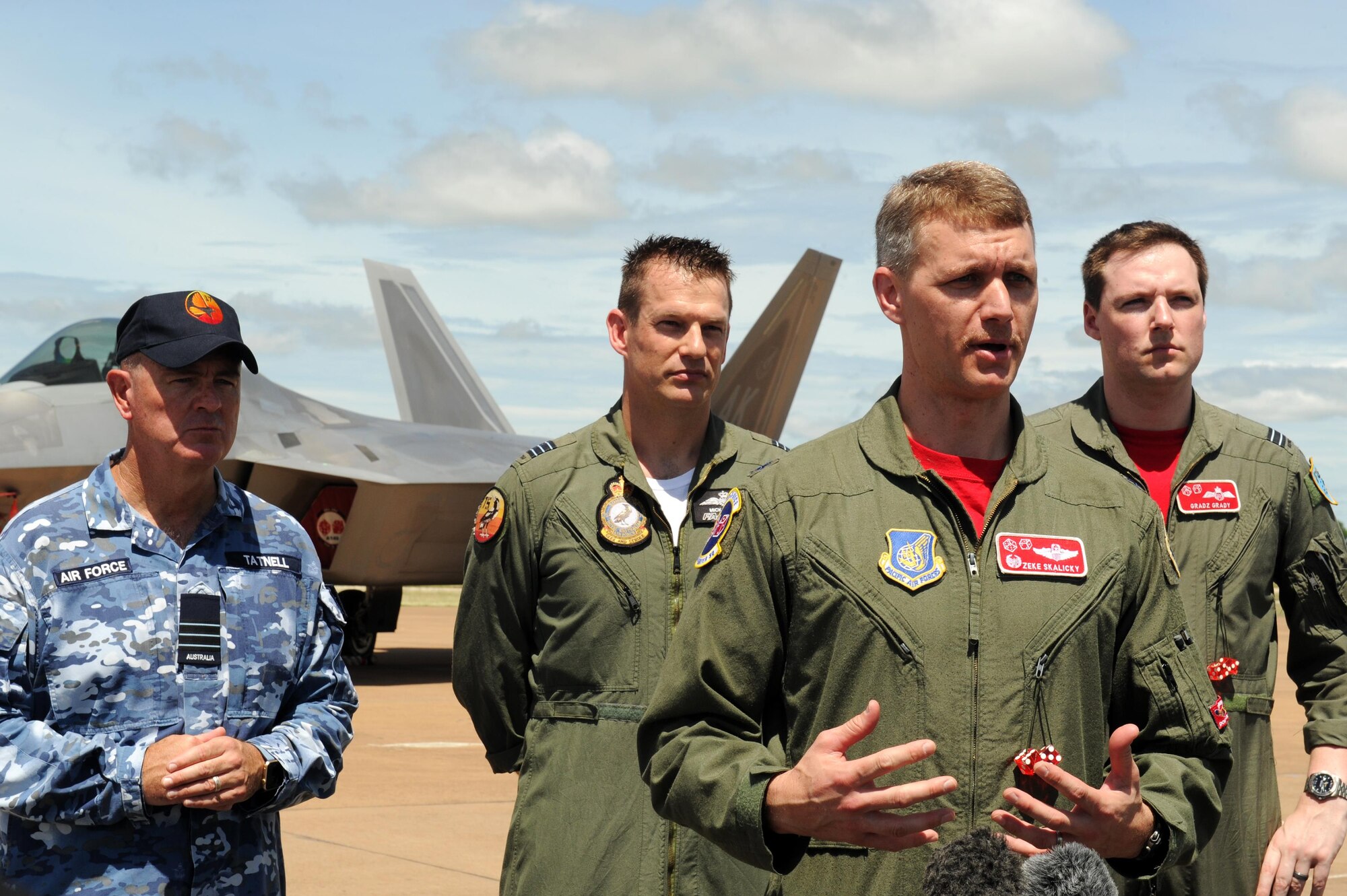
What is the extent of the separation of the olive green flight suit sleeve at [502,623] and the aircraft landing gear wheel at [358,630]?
1471cm

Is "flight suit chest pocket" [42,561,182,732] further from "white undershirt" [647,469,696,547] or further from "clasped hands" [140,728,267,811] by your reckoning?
"white undershirt" [647,469,696,547]

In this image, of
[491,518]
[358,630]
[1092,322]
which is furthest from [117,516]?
[358,630]

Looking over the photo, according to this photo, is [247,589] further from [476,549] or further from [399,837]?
[399,837]

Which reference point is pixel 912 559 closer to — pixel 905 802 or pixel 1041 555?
pixel 1041 555

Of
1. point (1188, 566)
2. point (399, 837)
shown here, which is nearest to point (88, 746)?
point (1188, 566)

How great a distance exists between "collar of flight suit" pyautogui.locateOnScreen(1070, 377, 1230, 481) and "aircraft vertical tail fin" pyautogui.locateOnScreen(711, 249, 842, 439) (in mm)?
15500

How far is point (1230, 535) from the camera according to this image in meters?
3.49

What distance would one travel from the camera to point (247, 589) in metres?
3.12

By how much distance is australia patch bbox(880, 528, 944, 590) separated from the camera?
221 cm

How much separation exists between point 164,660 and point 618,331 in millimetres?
1745

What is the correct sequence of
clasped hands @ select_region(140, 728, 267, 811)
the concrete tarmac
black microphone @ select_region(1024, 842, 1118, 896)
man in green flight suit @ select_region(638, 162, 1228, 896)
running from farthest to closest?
1. the concrete tarmac
2. clasped hands @ select_region(140, 728, 267, 811)
3. man in green flight suit @ select_region(638, 162, 1228, 896)
4. black microphone @ select_region(1024, 842, 1118, 896)

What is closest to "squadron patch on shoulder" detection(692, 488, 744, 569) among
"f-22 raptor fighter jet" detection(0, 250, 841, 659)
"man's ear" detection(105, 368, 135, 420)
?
"man's ear" detection(105, 368, 135, 420)

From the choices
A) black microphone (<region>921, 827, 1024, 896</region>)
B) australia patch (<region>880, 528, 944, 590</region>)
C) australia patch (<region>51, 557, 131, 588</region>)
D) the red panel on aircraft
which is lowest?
the red panel on aircraft

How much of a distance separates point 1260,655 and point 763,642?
1855mm
